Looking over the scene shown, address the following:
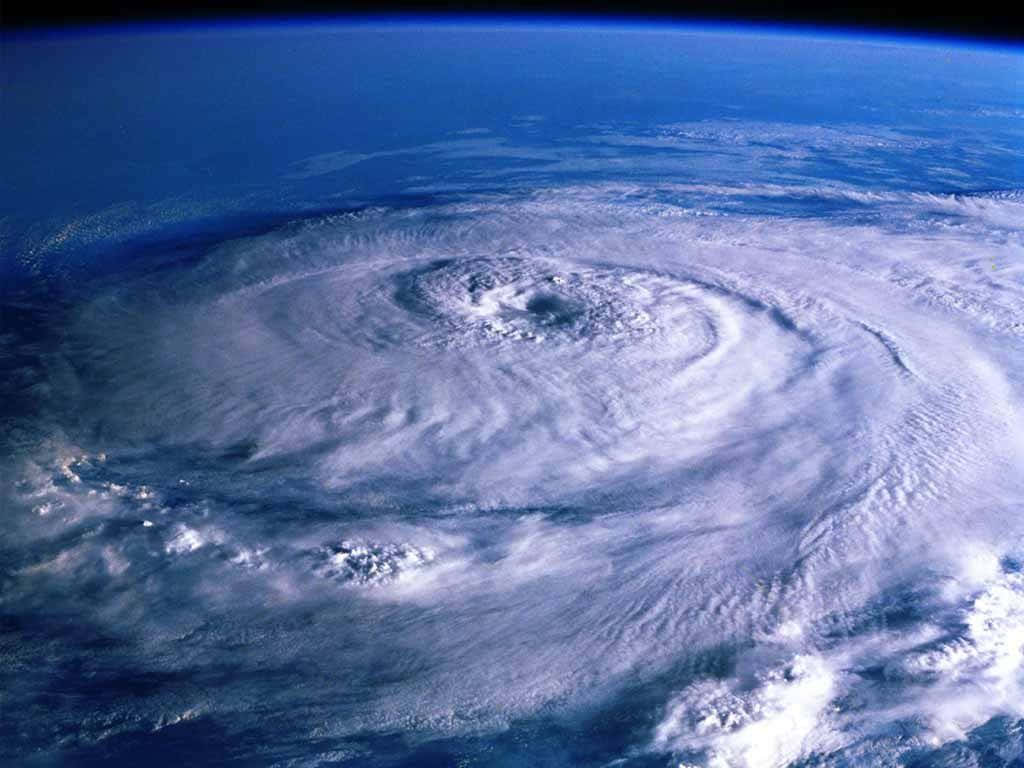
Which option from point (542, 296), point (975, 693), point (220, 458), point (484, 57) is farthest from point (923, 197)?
point (484, 57)

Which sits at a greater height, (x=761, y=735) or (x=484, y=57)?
(x=484, y=57)

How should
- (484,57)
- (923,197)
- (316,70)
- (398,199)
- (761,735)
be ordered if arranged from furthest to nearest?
(484,57)
(316,70)
(923,197)
(398,199)
(761,735)

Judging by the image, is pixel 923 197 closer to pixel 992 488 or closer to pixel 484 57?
pixel 992 488

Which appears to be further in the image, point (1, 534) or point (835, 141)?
point (835, 141)

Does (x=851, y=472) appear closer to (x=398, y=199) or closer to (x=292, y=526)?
(x=292, y=526)

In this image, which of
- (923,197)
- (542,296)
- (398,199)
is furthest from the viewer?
(923,197)

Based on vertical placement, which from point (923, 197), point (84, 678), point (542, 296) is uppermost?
point (923, 197)
